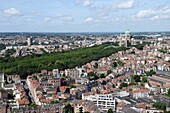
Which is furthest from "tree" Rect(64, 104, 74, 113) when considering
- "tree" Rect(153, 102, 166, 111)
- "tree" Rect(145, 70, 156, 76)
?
"tree" Rect(145, 70, 156, 76)

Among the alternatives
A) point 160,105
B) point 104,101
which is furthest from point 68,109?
point 160,105

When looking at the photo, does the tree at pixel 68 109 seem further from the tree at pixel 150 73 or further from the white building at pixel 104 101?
the tree at pixel 150 73

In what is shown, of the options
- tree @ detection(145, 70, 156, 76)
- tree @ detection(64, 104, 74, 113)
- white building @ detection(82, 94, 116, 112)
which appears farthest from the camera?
tree @ detection(145, 70, 156, 76)

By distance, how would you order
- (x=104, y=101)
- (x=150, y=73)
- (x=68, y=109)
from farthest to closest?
1. (x=150, y=73)
2. (x=104, y=101)
3. (x=68, y=109)

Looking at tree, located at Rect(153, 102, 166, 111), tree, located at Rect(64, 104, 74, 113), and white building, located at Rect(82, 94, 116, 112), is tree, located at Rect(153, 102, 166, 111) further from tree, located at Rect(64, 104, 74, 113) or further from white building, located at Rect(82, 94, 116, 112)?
tree, located at Rect(64, 104, 74, 113)

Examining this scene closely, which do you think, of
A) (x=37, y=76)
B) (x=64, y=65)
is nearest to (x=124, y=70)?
(x=64, y=65)

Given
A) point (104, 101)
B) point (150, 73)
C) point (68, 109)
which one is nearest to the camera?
Result: point (68, 109)

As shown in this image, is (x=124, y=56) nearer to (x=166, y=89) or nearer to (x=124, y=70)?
(x=124, y=70)

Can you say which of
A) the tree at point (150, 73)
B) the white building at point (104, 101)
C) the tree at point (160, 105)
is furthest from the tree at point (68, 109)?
the tree at point (150, 73)

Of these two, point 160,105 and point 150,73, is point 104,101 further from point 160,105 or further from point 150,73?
point 150,73

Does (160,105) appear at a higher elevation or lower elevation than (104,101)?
higher

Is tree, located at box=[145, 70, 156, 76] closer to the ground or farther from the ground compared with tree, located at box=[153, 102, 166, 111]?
closer to the ground
